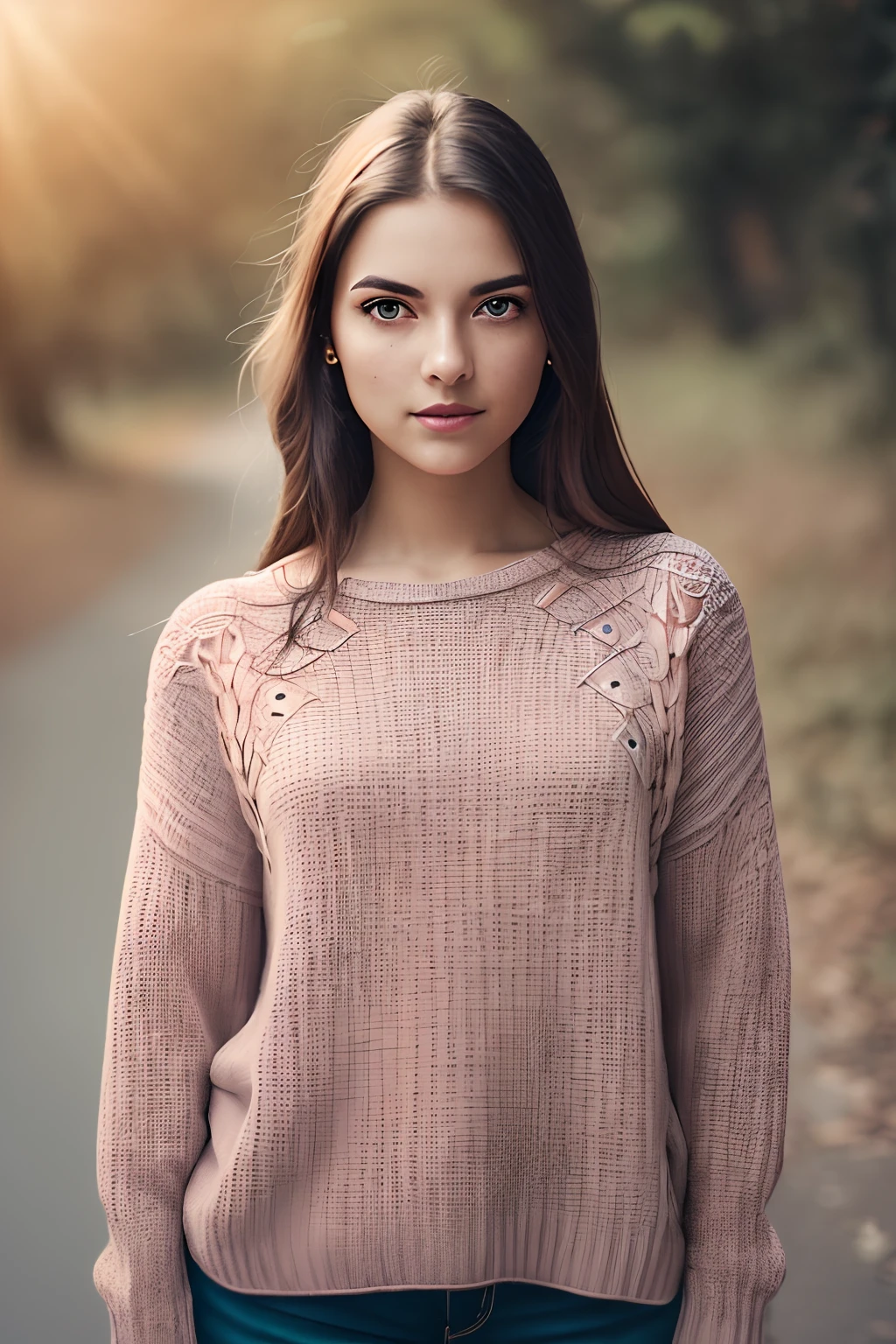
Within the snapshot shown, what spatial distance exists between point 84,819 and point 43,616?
0.33 m

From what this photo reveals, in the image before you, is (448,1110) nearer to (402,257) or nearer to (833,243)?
(402,257)

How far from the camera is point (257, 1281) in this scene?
1340 millimetres

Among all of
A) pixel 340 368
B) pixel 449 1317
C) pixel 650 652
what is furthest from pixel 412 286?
pixel 449 1317

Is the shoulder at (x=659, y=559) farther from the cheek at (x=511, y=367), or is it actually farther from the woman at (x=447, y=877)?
the cheek at (x=511, y=367)

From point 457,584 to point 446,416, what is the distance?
162mm

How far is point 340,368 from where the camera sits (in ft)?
4.64

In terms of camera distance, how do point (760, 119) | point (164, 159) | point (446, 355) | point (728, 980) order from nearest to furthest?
1. point (446, 355)
2. point (728, 980)
3. point (164, 159)
4. point (760, 119)

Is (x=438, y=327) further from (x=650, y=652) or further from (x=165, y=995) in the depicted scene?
(x=165, y=995)

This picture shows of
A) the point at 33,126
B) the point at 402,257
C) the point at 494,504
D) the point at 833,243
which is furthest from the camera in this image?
the point at 833,243

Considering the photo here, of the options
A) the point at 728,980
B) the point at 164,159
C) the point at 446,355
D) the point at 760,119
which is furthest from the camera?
the point at 760,119

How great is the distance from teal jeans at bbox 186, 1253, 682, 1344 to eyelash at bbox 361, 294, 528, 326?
33.3 inches

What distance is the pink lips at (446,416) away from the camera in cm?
129

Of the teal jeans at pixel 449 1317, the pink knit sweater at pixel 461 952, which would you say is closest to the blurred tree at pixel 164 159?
the pink knit sweater at pixel 461 952

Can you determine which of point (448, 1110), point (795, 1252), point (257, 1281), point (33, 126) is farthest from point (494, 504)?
point (795, 1252)
